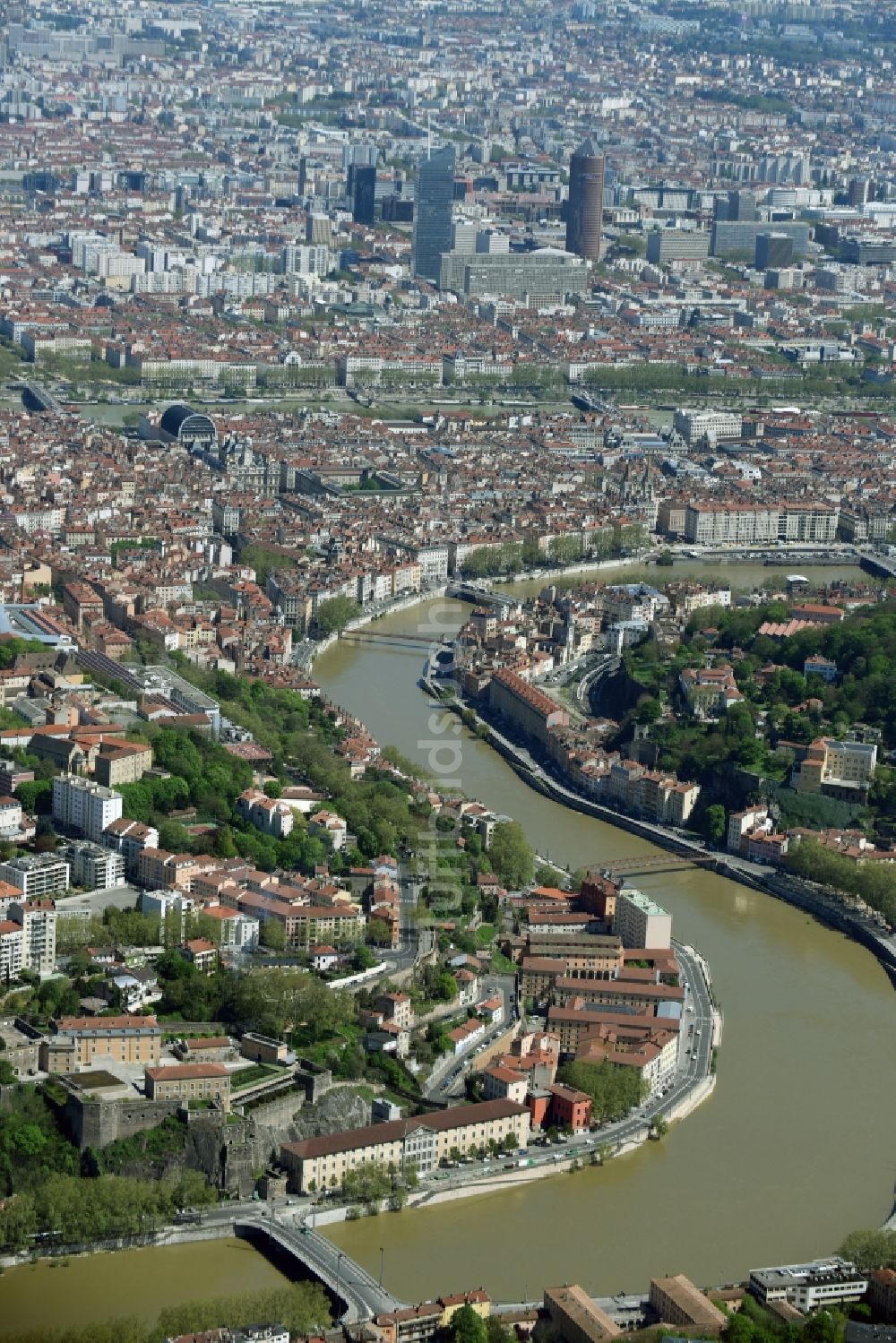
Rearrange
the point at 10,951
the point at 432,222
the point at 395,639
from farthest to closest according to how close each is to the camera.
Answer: the point at 432,222 → the point at 395,639 → the point at 10,951

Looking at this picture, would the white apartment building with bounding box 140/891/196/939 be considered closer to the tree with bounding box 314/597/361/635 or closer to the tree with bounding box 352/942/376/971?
the tree with bounding box 352/942/376/971

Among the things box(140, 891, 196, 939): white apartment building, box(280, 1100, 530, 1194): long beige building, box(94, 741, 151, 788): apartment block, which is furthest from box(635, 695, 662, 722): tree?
box(280, 1100, 530, 1194): long beige building

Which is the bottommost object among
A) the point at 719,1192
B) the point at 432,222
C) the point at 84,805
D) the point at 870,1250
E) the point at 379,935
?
the point at 719,1192

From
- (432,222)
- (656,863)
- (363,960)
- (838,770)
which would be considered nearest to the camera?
(363,960)

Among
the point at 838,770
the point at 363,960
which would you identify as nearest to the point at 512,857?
the point at 363,960

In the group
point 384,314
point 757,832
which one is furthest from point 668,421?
point 757,832

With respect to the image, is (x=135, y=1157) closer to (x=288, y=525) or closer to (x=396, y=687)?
(x=396, y=687)

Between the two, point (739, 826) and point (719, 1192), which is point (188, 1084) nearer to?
point (719, 1192)
